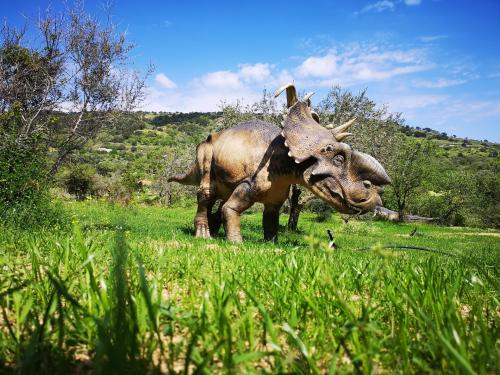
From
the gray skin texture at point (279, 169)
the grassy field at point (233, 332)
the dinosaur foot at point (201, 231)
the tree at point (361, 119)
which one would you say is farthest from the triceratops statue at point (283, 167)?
the tree at point (361, 119)

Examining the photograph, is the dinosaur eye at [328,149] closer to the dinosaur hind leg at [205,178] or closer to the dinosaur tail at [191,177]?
the dinosaur hind leg at [205,178]

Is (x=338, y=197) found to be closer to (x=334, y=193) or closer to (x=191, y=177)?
(x=334, y=193)

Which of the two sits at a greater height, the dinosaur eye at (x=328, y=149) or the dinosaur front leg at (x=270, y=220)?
the dinosaur eye at (x=328, y=149)

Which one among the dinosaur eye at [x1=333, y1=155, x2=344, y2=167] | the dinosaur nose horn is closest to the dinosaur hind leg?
the dinosaur eye at [x1=333, y1=155, x2=344, y2=167]

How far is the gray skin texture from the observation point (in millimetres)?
5547

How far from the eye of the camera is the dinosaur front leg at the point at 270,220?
7334mm

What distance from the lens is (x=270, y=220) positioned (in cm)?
754

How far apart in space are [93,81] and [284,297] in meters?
10.4

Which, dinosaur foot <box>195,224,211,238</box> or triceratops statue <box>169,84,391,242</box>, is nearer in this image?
triceratops statue <box>169,84,391,242</box>

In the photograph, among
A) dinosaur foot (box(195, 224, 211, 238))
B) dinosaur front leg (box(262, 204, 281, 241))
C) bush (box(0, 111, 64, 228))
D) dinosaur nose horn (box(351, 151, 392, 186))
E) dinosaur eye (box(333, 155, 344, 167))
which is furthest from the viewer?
dinosaur foot (box(195, 224, 211, 238))

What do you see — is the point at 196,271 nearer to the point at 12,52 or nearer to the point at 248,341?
the point at 248,341

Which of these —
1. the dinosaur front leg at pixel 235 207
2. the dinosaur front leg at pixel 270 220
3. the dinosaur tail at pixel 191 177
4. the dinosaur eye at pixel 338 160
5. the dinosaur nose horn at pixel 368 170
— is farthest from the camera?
the dinosaur tail at pixel 191 177

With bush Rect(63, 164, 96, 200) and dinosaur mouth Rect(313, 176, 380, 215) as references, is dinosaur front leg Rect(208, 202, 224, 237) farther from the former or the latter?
bush Rect(63, 164, 96, 200)

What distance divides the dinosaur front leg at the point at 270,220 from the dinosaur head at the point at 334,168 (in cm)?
164
